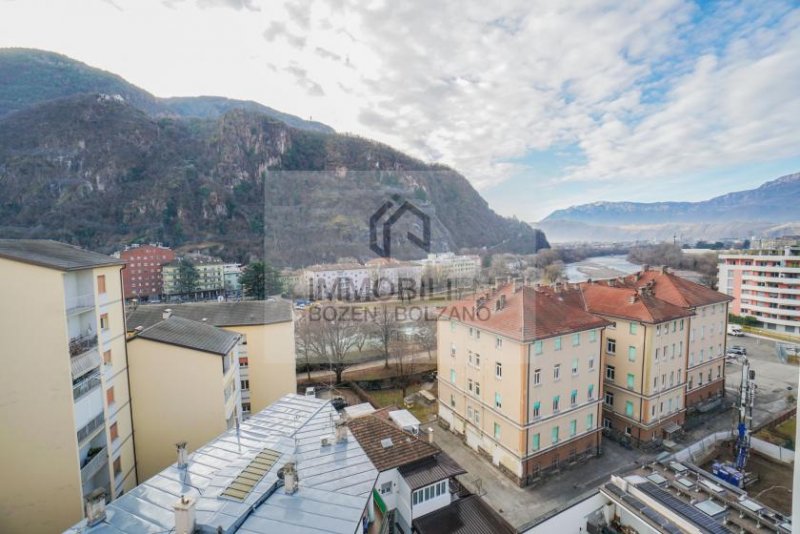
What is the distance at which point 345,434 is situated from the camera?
9086mm

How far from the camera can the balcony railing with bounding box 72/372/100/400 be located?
29.9 ft

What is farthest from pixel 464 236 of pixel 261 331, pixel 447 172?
pixel 261 331

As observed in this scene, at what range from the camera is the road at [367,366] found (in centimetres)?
2419

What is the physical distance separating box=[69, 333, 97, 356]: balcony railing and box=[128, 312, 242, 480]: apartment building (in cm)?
198

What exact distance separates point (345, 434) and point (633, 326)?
13.9m

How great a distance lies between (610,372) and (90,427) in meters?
20.1

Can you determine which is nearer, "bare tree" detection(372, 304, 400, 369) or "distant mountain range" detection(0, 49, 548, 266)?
"bare tree" detection(372, 304, 400, 369)

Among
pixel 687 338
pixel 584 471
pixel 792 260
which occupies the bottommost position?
pixel 584 471

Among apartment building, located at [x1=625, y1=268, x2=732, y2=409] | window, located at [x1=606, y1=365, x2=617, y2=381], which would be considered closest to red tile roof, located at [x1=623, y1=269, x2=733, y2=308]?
apartment building, located at [x1=625, y1=268, x2=732, y2=409]

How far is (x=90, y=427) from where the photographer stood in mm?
9734

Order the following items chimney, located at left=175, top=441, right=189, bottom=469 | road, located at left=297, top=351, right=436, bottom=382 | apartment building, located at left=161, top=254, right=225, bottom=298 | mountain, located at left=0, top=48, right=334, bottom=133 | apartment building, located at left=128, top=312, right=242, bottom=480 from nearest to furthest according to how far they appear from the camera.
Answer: chimney, located at left=175, top=441, right=189, bottom=469 → apartment building, located at left=128, top=312, right=242, bottom=480 → road, located at left=297, top=351, right=436, bottom=382 → apartment building, located at left=161, top=254, right=225, bottom=298 → mountain, located at left=0, top=48, right=334, bottom=133

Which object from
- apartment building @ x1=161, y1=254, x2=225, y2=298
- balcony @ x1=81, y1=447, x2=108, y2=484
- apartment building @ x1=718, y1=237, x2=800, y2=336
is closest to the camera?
balcony @ x1=81, y1=447, x2=108, y2=484

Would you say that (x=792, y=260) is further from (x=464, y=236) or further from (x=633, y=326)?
(x=464, y=236)

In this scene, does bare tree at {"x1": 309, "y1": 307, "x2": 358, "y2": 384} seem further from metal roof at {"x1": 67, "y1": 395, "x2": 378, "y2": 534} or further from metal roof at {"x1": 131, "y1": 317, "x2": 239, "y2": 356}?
metal roof at {"x1": 67, "y1": 395, "x2": 378, "y2": 534}
